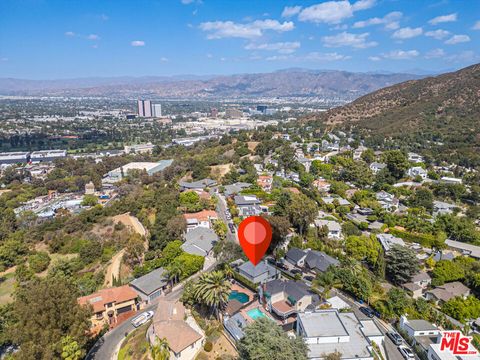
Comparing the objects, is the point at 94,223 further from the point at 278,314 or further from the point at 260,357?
the point at 260,357

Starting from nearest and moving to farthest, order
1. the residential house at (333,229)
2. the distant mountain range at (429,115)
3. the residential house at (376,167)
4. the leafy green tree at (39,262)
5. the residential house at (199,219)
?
the leafy green tree at (39,262) → the residential house at (333,229) → the residential house at (199,219) → the residential house at (376,167) → the distant mountain range at (429,115)

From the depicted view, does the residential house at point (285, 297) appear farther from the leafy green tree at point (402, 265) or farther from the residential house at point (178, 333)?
the leafy green tree at point (402, 265)

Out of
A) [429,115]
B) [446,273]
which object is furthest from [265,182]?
[429,115]

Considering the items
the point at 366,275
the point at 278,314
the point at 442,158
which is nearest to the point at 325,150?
the point at 442,158

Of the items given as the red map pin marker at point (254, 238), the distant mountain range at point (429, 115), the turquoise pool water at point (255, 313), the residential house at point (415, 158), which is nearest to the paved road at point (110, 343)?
the turquoise pool water at point (255, 313)

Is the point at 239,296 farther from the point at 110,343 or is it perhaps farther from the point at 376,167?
the point at 376,167

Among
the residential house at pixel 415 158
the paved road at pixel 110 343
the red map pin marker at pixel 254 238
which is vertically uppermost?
the red map pin marker at pixel 254 238

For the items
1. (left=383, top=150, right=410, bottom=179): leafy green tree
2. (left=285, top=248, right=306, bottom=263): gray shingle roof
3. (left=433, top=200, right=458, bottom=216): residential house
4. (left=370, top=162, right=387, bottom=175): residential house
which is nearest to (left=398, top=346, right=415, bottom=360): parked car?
(left=285, top=248, right=306, bottom=263): gray shingle roof
